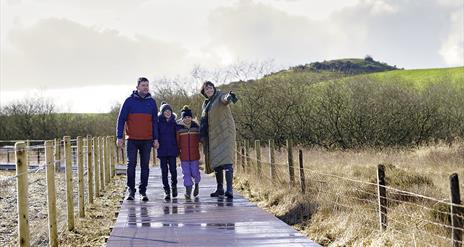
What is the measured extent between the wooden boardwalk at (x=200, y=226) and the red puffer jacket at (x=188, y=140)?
0.81 metres

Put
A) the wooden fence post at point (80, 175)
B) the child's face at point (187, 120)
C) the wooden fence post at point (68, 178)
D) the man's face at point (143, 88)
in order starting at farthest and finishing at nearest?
the child's face at point (187, 120), the man's face at point (143, 88), the wooden fence post at point (80, 175), the wooden fence post at point (68, 178)

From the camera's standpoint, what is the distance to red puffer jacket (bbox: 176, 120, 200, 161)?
422 inches

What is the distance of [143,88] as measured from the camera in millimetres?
10117

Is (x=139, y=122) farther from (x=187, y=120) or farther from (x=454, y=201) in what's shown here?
(x=454, y=201)

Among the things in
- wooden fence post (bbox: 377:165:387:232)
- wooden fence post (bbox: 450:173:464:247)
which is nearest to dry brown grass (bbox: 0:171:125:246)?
wooden fence post (bbox: 377:165:387:232)

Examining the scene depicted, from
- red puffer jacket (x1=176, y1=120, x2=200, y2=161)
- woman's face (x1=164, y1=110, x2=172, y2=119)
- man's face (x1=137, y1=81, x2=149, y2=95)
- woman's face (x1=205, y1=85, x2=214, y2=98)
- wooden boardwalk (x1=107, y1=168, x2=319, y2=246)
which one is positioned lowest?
wooden boardwalk (x1=107, y1=168, x2=319, y2=246)

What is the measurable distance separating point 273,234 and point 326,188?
11.1ft

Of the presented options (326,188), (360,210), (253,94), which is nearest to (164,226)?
(360,210)

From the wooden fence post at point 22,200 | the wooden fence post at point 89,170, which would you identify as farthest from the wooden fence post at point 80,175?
the wooden fence post at point 22,200

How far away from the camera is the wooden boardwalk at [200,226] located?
22.3 feet

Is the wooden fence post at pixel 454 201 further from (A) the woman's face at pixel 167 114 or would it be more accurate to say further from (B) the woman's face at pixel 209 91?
(A) the woman's face at pixel 167 114

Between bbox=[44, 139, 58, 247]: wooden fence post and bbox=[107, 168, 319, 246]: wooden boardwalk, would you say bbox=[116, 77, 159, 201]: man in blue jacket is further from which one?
bbox=[44, 139, 58, 247]: wooden fence post

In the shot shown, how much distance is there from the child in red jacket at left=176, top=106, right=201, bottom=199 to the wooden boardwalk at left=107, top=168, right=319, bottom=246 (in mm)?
538

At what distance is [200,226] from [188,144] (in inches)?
124
